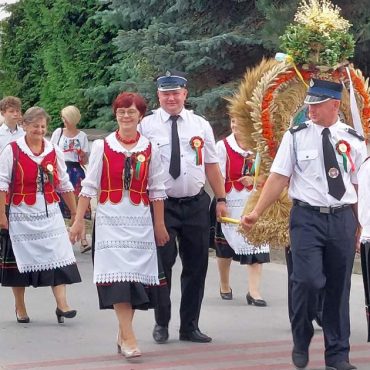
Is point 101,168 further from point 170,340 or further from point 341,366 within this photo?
point 341,366

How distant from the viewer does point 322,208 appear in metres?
7.27

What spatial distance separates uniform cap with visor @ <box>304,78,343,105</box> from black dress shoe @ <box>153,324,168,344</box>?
2193mm

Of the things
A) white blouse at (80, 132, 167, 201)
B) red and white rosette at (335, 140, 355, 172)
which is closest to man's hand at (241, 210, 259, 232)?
red and white rosette at (335, 140, 355, 172)

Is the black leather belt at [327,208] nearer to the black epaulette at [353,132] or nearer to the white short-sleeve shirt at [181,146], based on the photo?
the black epaulette at [353,132]

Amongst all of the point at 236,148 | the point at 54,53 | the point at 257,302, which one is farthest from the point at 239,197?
the point at 54,53

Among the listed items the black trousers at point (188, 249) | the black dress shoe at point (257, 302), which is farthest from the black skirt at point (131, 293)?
the black dress shoe at point (257, 302)

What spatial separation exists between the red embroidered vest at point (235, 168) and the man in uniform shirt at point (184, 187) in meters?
1.60

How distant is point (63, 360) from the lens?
805cm

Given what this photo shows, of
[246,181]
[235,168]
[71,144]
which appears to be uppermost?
[71,144]

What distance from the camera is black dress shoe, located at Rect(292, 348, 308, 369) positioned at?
7.50 metres

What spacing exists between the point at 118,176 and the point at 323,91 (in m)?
1.56

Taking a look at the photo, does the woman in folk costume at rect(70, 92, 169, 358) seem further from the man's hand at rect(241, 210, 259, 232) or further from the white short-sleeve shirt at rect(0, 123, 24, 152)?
the white short-sleeve shirt at rect(0, 123, 24, 152)

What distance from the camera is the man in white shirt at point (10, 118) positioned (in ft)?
37.0

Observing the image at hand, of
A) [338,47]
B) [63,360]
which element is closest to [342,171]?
[338,47]
